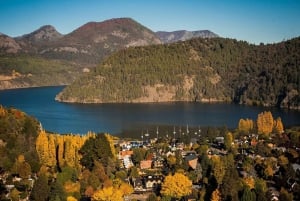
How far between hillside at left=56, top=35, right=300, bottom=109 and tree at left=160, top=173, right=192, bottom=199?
191ft

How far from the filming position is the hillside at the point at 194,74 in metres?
86.8

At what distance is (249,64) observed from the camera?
319ft

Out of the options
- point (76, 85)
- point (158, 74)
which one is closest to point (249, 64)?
point (158, 74)

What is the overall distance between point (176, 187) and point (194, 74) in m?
75.9

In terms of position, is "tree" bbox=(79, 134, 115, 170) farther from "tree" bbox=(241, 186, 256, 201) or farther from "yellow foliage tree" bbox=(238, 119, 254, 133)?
"yellow foliage tree" bbox=(238, 119, 254, 133)

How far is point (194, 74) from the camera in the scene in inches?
3920

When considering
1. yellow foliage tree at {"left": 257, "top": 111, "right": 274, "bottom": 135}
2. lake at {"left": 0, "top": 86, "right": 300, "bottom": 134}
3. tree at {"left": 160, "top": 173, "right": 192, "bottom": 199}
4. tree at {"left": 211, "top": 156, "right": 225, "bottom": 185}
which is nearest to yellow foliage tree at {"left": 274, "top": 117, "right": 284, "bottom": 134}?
yellow foliage tree at {"left": 257, "top": 111, "right": 274, "bottom": 135}

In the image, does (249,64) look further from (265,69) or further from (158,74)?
(158,74)

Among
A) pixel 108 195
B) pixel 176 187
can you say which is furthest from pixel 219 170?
pixel 108 195

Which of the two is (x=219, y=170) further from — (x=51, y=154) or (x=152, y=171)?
(x=51, y=154)

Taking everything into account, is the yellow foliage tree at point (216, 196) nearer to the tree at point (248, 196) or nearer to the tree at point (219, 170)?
the tree at point (248, 196)

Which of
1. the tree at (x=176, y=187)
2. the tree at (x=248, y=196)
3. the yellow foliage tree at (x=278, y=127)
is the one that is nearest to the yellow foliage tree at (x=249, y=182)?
the tree at (x=248, y=196)

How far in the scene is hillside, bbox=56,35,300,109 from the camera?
285 ft

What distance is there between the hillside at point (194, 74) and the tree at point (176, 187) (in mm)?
58142
